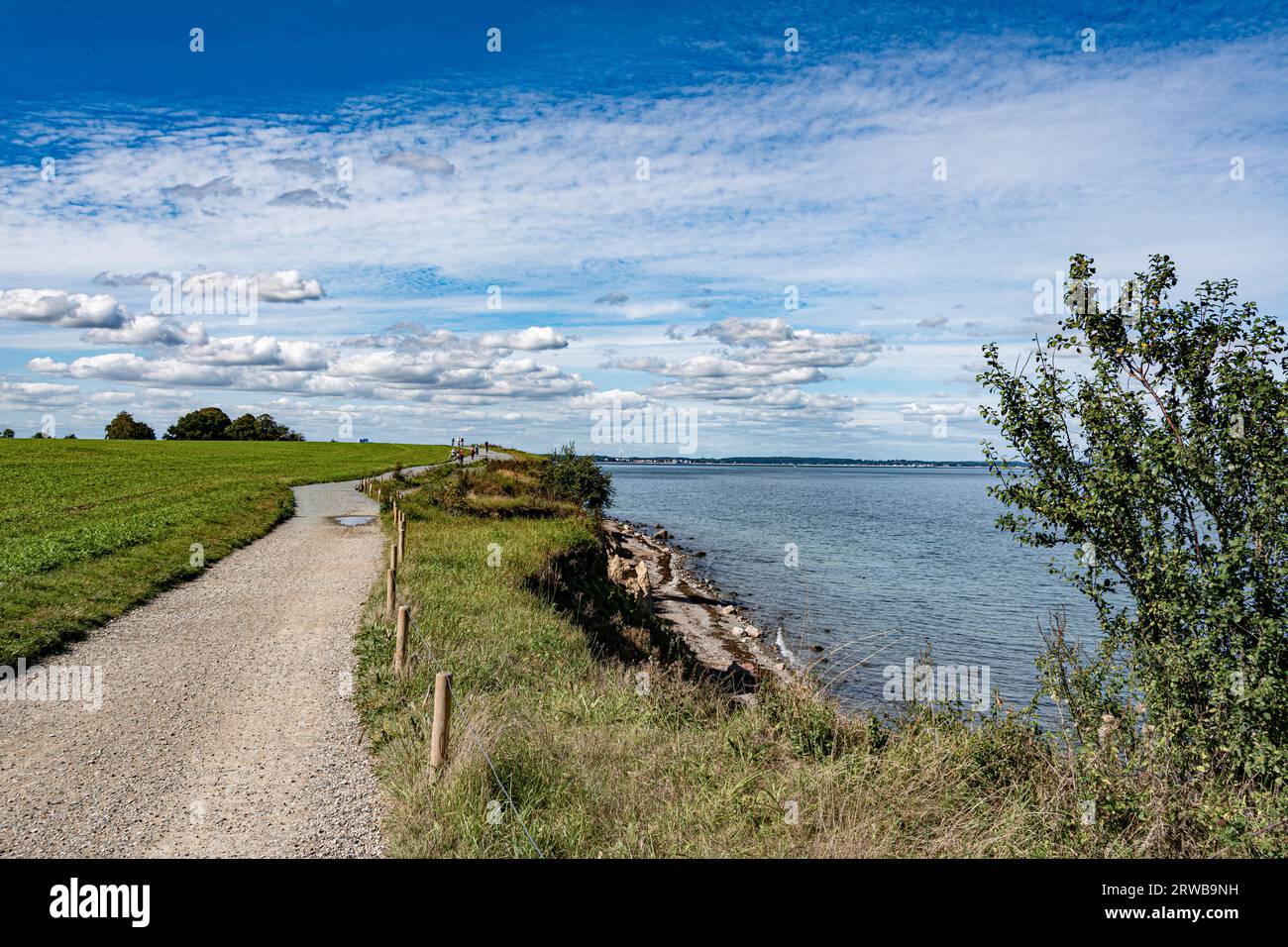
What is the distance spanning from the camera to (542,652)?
527 inches

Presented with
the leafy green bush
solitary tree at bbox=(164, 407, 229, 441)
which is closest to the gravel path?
the leafy green bush

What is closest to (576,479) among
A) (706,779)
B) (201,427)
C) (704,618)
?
(704,618)

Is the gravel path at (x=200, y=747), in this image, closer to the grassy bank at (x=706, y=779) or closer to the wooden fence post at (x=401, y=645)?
the grassy bank at (x=706, y=779)

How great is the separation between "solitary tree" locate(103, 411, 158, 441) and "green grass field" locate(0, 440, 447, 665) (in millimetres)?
60706

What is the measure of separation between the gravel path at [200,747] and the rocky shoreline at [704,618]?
1140cm

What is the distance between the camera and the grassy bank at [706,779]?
6727 mm

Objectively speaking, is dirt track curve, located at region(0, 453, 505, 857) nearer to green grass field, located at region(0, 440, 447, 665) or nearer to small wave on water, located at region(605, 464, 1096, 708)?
green grass field, located at region(0, 440, 447, 665)

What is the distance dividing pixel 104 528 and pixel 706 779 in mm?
22718

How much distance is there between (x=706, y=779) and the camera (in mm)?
8148

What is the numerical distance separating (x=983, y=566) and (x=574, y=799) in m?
Result: 42.8

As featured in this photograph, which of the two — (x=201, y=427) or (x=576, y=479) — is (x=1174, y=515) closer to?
(x=576, y=479)

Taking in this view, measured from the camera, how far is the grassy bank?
22.1 feet

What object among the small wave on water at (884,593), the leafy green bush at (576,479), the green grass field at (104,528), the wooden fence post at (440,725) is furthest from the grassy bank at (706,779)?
the leafy green bush at (576,479)
